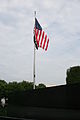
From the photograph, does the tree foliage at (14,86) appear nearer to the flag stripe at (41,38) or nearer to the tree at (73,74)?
the tree at (73,74)

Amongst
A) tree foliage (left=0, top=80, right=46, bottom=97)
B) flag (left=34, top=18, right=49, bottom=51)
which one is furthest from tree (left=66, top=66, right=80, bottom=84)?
tree foliage (left=0, top=80, right=46, bottom=97)

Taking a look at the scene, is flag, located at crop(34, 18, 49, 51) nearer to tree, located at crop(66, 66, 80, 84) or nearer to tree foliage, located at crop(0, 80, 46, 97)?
tree, located at crop(66, 66, 80, 84)

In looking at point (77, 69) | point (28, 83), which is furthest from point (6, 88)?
point (77, 69)

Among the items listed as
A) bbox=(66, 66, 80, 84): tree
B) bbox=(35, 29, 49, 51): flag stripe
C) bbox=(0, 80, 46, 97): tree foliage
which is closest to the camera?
bbox=(35, 29, 49, 51): flag stripe

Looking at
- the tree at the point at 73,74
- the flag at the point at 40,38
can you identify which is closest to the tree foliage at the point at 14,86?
the tree at the point at 73,74

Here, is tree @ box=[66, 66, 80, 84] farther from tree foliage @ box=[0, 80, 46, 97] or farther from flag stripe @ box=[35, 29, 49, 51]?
tree foliage @ box=[0, 80, 46, 97]

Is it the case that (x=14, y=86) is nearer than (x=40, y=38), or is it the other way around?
(x=40, y=38)

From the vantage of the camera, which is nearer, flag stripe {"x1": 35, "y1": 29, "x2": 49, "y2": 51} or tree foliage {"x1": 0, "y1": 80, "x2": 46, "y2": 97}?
flag stripe {"x1": 35, "y1": 29, "x2": 49, "y2": 51}

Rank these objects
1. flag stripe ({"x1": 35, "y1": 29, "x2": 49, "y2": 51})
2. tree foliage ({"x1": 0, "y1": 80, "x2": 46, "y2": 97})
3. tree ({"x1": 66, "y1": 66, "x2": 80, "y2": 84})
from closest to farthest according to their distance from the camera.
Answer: flag stripe ({"x1": 35, "y1": 29, "x2": 49, "y2": 51}) → tree ({"x1": 66, "y1": 66, "x2": 80, "y2": 84}) → tree foliage ({"x1": 0, "y1": 80, "x2": 46, "y2": 97})

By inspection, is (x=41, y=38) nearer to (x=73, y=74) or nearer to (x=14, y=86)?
(x=73, y=74)

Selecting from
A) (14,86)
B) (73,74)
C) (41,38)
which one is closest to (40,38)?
(41,38)

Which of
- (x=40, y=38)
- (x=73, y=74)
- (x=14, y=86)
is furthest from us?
(x=14, y=86)

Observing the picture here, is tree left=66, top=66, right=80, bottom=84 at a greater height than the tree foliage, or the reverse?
the tree foliage

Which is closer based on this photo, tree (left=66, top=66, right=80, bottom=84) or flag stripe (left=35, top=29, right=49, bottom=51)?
flag stripe (left=35, top=29, right=49, bottom=51)
